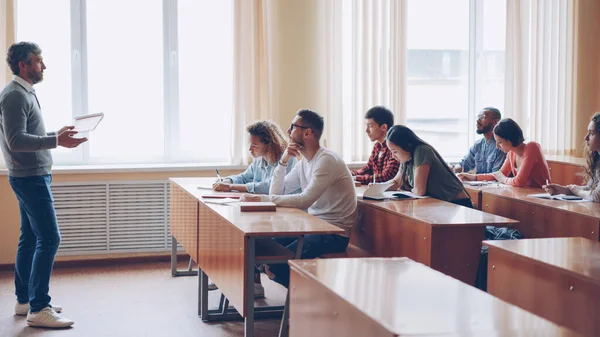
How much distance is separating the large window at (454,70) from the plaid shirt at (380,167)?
134 centimetres

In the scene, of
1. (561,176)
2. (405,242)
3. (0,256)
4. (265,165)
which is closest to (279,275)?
(405,242)

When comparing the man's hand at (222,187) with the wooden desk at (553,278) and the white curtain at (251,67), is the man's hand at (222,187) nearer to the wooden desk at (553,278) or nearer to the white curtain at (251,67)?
the white curtain at (251,67)

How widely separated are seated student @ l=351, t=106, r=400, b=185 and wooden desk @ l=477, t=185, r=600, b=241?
26.2 inches

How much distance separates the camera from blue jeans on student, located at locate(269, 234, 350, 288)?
149 inches

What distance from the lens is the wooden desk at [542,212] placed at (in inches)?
154

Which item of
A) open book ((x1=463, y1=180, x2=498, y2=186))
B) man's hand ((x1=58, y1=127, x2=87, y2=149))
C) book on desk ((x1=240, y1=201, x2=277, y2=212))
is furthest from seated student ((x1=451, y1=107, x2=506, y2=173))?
man's hand ((x1=58, y1=127, x2=87, y2=149))

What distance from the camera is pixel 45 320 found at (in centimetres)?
415

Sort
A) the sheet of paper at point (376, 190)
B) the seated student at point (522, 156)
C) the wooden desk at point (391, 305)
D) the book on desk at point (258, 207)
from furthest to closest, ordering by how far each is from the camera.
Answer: the seated student at point (522, 156)
the sheet of paper at point (376, 190)
the book on desk at point (258, 207)
the wooden desk at point (391, 305)

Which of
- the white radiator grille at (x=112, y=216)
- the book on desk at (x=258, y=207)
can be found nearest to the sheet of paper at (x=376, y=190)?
the book on desk at (x=258, y=207)

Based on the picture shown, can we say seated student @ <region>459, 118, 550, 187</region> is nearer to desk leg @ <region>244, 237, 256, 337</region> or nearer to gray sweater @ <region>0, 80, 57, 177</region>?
desk leg @ <region>244, 237, 256, 337</region>

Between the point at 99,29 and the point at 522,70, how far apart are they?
12.5 ft

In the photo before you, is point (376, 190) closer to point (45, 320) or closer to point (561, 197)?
point (561, 197)

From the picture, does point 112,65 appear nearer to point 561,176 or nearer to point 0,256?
point 0,256

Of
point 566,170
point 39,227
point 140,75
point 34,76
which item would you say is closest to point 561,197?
point 566,170
